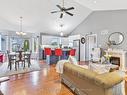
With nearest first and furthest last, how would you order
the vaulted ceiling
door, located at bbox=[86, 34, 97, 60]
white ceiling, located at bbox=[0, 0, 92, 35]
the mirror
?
the vaulted ceiling, white ceiling, located at bbox=[0, 0, 92, 35], the mirror, door, located at bbox=[86, 34, 97, 60]

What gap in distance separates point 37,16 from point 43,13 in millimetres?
463

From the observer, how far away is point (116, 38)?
8.32m

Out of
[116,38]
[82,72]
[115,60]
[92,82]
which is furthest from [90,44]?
[92,82]

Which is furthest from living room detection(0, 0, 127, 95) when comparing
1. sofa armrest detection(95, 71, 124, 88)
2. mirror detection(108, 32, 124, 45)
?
sofa armrest detection(95, 71, 124, 88)

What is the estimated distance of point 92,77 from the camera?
108 inches

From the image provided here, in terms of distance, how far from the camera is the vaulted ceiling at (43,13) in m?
7.30

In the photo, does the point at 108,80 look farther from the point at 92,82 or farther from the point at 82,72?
the point at 82,72

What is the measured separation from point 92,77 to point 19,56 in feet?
17.6

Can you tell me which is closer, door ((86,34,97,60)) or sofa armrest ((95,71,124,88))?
sofa armrest ((95,71,124,88))

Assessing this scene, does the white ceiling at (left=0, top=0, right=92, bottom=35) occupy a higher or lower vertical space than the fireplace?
higher

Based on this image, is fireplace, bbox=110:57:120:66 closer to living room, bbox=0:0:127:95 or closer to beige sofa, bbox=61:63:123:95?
living room, bbox=0:0:127:95

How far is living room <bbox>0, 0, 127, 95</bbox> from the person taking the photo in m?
4.46

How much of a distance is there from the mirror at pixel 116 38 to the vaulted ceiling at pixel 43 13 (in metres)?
1.59

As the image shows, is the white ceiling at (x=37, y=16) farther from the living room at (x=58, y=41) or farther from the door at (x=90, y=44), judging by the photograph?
the door at (x=90, y=44)
